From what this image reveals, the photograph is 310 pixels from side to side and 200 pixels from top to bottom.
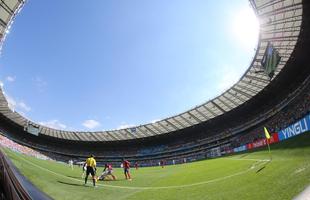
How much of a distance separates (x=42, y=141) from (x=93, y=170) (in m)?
83.3

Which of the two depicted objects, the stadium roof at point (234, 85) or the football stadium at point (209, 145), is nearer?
the football stadium at point (209, 145)

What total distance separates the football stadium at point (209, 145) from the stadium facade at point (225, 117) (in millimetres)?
148

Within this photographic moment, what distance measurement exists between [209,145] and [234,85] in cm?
1744

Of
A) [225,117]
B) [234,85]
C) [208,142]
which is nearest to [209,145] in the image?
[208,142]

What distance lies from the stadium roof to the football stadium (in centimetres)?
15

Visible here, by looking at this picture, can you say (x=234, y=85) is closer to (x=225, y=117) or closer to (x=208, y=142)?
(x=225, y=117)

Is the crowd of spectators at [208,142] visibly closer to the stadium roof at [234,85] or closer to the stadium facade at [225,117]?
the stadium facade at [225,117]

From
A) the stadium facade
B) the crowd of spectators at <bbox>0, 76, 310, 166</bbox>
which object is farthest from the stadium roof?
the crowd of spectators at <bbox>0, 76, 310, 166</bbox>

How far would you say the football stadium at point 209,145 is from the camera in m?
11.2

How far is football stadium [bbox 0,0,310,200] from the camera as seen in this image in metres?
11.2

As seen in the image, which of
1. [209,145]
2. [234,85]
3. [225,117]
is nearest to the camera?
[234,85]

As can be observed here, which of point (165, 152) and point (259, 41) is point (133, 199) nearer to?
point (259, 41)

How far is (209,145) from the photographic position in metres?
71.1

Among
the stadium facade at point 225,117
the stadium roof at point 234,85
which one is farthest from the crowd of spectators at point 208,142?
the stadium roof at point 234,85
